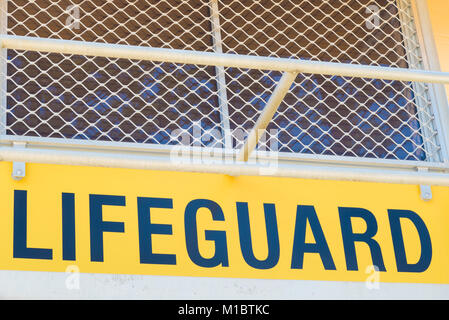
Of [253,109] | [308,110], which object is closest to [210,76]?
[253,109]

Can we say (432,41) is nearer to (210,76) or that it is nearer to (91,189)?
(210,76)

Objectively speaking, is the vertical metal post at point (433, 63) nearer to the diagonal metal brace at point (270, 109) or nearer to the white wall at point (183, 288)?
the white wall at point (183, 288)

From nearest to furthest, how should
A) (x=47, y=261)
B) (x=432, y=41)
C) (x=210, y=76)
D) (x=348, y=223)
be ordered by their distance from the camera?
(x=47, y=261) → (x=348, y=223) → (x=210, y=76) → (x=432, y=41)

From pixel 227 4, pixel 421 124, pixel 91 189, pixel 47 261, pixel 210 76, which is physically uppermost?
pixel 227 4

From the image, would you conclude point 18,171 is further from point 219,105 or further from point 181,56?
point 181,56

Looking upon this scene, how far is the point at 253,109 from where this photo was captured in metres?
4.00

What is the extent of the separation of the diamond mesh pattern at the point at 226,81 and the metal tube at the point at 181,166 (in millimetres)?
1206

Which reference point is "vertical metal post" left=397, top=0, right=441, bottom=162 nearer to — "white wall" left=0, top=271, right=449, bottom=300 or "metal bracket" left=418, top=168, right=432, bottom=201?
"metal bracket" left=418, top=168, right=432, bottom=201

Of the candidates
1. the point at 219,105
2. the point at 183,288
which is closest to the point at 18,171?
the point at 183,288

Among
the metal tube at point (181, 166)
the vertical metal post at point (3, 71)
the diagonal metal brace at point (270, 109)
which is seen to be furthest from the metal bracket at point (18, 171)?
the diagonal metal brace at point (270, 109)

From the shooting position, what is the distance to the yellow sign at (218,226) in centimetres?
334

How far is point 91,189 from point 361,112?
149 cm

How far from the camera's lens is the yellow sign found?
3.34 metres

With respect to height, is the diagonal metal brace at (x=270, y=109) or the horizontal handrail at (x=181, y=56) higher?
the horizontal handrail at (x=181, y=56)
